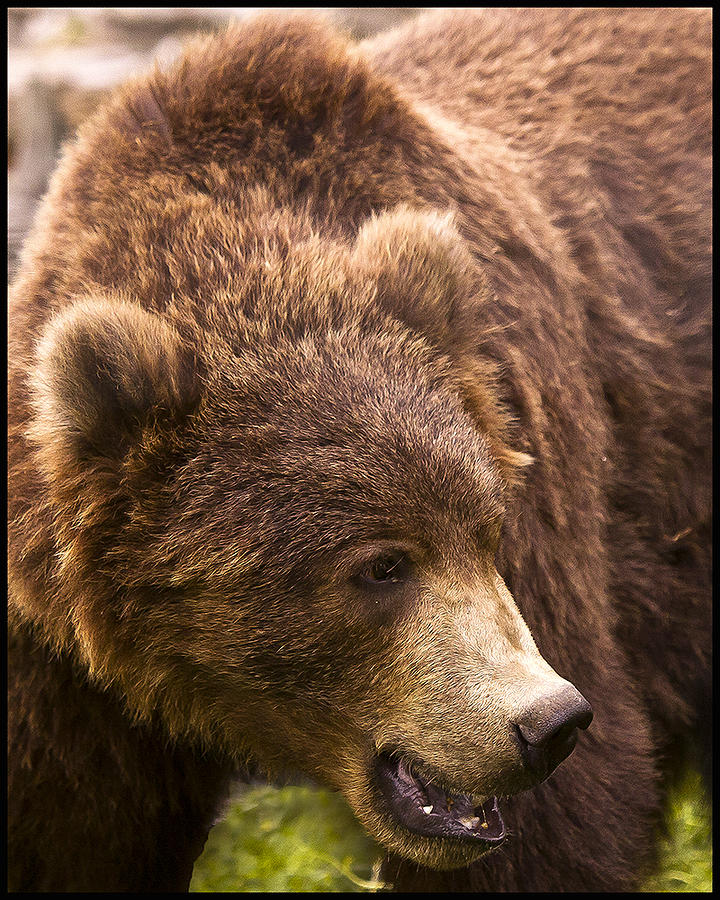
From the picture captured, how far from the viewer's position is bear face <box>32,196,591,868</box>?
320 centimetres

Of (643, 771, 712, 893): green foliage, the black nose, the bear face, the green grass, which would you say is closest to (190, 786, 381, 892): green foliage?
the green grass

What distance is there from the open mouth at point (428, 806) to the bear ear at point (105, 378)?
119 centimetres

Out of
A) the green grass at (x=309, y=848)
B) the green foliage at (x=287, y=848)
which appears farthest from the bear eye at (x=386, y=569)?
the green foliage at (x=287, y=848)

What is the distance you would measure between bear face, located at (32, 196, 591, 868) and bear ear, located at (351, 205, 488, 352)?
0.01 m

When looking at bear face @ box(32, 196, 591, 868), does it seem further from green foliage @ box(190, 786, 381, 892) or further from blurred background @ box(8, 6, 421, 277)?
blurred background @ box(8, 6, 421, 277)

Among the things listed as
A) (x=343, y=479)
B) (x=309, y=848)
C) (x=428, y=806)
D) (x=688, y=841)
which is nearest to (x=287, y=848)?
(x=309, y=848)

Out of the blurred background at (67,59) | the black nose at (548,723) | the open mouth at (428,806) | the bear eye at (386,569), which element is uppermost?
the blurred background at (67,59)

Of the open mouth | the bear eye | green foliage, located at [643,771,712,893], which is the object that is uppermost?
the bear eye

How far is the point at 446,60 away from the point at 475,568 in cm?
254

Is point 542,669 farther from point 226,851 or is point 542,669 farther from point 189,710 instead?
point 226,851

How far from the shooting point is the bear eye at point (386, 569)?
127 inches

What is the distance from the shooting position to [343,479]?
3.21 m

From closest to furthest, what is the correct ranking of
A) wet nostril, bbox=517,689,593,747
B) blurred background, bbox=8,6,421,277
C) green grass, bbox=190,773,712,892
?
wet nostril, bbox=517,689,593,747
green grass, bbox=190,773,712,892
blurred background, bbox=8,6,421,277

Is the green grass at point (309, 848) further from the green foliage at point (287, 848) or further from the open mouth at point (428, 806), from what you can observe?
the open mouth at point (428, 806)
